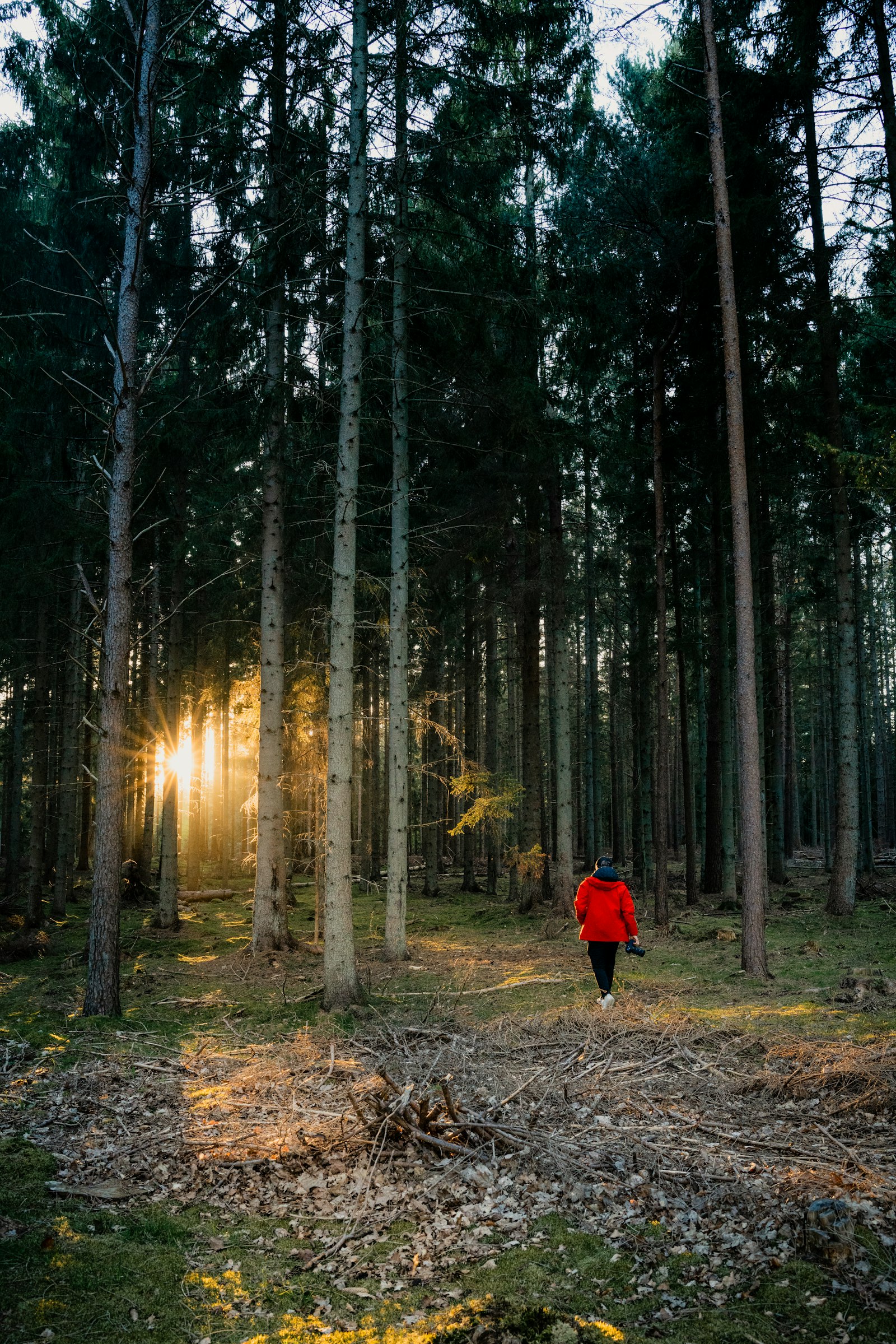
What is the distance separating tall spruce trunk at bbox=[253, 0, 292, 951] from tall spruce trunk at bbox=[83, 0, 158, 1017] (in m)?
3.21

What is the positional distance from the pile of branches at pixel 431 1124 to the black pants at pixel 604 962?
4.11 metres

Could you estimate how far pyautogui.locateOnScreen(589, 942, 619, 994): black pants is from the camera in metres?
9.65

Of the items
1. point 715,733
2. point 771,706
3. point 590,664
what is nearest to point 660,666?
point 715,733

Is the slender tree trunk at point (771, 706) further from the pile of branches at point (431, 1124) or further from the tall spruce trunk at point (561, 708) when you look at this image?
the pile of branches at point (431, 1124)

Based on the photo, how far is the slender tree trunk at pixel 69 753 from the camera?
15.5m

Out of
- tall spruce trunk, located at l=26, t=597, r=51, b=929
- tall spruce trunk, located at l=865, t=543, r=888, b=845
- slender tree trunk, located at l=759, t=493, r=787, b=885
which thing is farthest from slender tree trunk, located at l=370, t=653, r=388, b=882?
tall spruce trunk, located at l=865, t=543, r=888, b=845

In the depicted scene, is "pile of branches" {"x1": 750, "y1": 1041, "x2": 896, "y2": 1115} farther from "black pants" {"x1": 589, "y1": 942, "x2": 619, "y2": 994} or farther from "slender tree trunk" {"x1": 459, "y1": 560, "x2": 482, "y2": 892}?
"slender tree trunk" {"x1": 459, "y1": 560, "x2": 482, "y2": 892}

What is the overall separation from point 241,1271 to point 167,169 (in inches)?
589

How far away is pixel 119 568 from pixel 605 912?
7.36m

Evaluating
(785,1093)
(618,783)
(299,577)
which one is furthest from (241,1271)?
(618,783)

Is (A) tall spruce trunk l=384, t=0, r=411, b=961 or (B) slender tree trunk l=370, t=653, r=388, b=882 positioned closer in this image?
(A) tall spruce trunk l=384, t=0, r=411, b=961

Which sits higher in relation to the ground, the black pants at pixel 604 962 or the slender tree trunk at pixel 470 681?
the slender tree trunk at pixel 470 681

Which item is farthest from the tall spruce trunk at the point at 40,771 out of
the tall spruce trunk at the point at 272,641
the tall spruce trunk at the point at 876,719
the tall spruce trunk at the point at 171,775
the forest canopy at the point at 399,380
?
the tall spruce trunk at the point at 876,719

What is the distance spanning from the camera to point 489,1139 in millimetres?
5566
